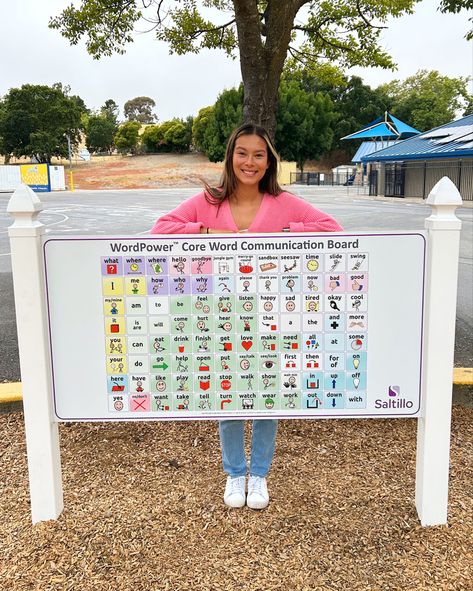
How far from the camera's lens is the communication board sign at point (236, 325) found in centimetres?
254

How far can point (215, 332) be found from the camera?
2.61 m

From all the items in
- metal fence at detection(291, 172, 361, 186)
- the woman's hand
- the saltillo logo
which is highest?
the woman's hand

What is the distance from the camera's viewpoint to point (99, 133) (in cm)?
7975

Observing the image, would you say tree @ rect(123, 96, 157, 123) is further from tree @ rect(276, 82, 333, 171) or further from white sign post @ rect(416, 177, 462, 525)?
white sign post @ rect(416, 177, 462, 525)

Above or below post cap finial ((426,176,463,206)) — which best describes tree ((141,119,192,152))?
above

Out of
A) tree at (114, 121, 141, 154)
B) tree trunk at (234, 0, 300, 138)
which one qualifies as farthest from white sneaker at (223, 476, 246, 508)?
tree at (114, 121, 141, 154)

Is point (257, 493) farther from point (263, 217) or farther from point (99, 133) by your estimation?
point (99, 133)

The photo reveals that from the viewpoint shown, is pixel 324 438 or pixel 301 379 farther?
pixel 324 438

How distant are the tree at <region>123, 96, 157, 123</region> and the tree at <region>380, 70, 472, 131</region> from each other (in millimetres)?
57390

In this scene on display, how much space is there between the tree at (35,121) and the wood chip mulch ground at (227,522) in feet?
193

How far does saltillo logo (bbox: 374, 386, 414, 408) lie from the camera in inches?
104

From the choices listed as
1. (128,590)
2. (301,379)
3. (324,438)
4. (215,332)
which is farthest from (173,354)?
Result: (324,438)

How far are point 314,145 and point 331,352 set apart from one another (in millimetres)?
53970

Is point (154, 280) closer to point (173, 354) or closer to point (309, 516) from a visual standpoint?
point (173, 354)
